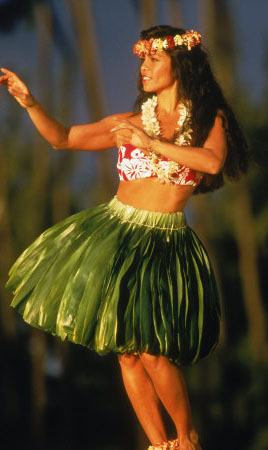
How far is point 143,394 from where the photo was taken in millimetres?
3514

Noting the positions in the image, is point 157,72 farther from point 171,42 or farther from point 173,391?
point 173,391

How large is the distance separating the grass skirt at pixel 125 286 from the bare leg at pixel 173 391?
0.17 feet

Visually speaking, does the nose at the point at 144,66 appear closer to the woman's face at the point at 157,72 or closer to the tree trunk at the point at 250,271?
the woman's face at the point at 157,72

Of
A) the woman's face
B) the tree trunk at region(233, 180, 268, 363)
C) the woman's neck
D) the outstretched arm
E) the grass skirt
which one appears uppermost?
the woman's face

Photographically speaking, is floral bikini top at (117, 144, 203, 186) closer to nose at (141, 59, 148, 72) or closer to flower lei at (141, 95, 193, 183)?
flower lei at (141, 95, 193, 183)

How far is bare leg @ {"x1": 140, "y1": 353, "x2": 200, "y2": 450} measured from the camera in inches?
134

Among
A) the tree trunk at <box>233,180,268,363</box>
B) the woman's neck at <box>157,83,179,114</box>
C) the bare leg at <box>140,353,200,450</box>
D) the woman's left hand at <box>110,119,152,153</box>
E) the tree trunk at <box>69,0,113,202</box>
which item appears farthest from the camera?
the tree trunk at <box>233,180,268,363</box>

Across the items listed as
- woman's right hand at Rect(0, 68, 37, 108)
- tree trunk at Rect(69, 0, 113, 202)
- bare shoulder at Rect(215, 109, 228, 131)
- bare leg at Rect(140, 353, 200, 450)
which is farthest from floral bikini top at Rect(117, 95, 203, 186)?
tree trunk at Rect(69, 0, 113, 202)

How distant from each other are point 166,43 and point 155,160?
0.42 metres

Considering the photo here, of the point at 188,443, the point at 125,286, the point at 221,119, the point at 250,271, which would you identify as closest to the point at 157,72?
the point at 221,119

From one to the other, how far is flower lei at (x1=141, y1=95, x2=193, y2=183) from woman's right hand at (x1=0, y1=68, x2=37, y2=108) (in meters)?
0.42

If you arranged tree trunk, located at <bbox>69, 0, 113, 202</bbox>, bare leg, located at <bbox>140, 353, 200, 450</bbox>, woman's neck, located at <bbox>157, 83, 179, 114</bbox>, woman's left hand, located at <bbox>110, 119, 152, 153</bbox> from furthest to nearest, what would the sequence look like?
tree trunk, located at <bbox>69, 0, 113, 202</bbox>, woman's neck, located at <bbox>157, 83, 179, 114</bbox>, bare leg, located at <bbox>140, 353, 200, 450</bbox>, woman's left hand, located at <bbox>110, 119, 152, 153</bbox>

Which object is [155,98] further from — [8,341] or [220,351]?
[8,341]

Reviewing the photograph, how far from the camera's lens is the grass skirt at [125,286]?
334 cm
